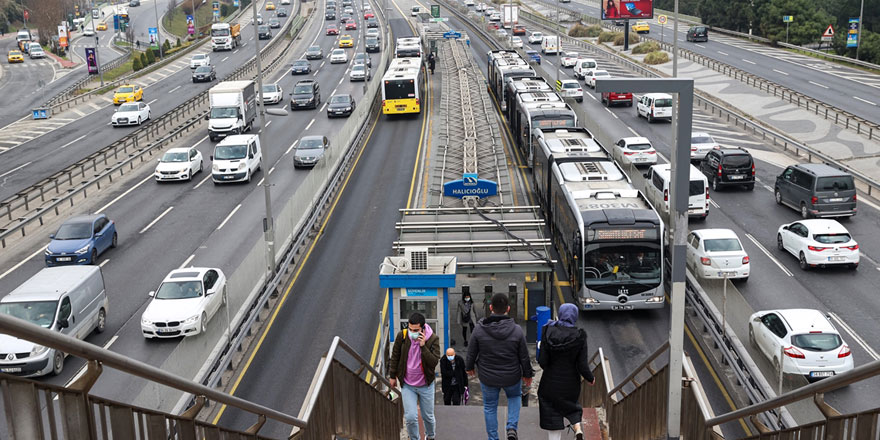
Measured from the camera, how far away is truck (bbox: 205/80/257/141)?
55375mm

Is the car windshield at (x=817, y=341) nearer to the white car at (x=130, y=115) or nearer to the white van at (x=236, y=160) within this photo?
the white van at (x=236, y=160)

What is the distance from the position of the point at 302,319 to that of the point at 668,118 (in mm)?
39007

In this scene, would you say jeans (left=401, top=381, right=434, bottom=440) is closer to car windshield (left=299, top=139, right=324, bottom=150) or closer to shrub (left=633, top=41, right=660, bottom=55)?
car windshield (left=299, top=139, right=324, bottom=150)

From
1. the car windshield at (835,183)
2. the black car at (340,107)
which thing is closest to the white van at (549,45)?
the black car at (340,107)

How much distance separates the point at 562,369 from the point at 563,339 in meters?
0.40

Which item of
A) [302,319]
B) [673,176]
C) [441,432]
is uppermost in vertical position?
[673,176]

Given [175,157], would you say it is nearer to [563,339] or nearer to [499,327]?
[499,327]

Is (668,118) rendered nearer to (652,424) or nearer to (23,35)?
(652,424)

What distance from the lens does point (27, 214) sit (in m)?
39.8

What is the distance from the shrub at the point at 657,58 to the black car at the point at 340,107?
35136mm

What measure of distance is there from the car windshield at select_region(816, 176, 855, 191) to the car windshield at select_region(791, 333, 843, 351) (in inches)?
636

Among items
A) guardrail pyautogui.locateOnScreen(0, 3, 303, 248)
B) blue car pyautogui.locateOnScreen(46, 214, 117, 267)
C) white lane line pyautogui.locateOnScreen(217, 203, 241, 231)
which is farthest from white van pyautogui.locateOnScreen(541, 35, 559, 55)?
blue car pyautogui.locateOnScreen(46, 214, 117, 267)

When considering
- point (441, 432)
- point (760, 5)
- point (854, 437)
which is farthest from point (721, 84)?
point (854, 437)

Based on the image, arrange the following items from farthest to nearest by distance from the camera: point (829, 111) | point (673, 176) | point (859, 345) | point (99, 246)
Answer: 1. point (829, 111)
2. point (99, 246)
3. point (859, 345)
4. point (673, 176)
